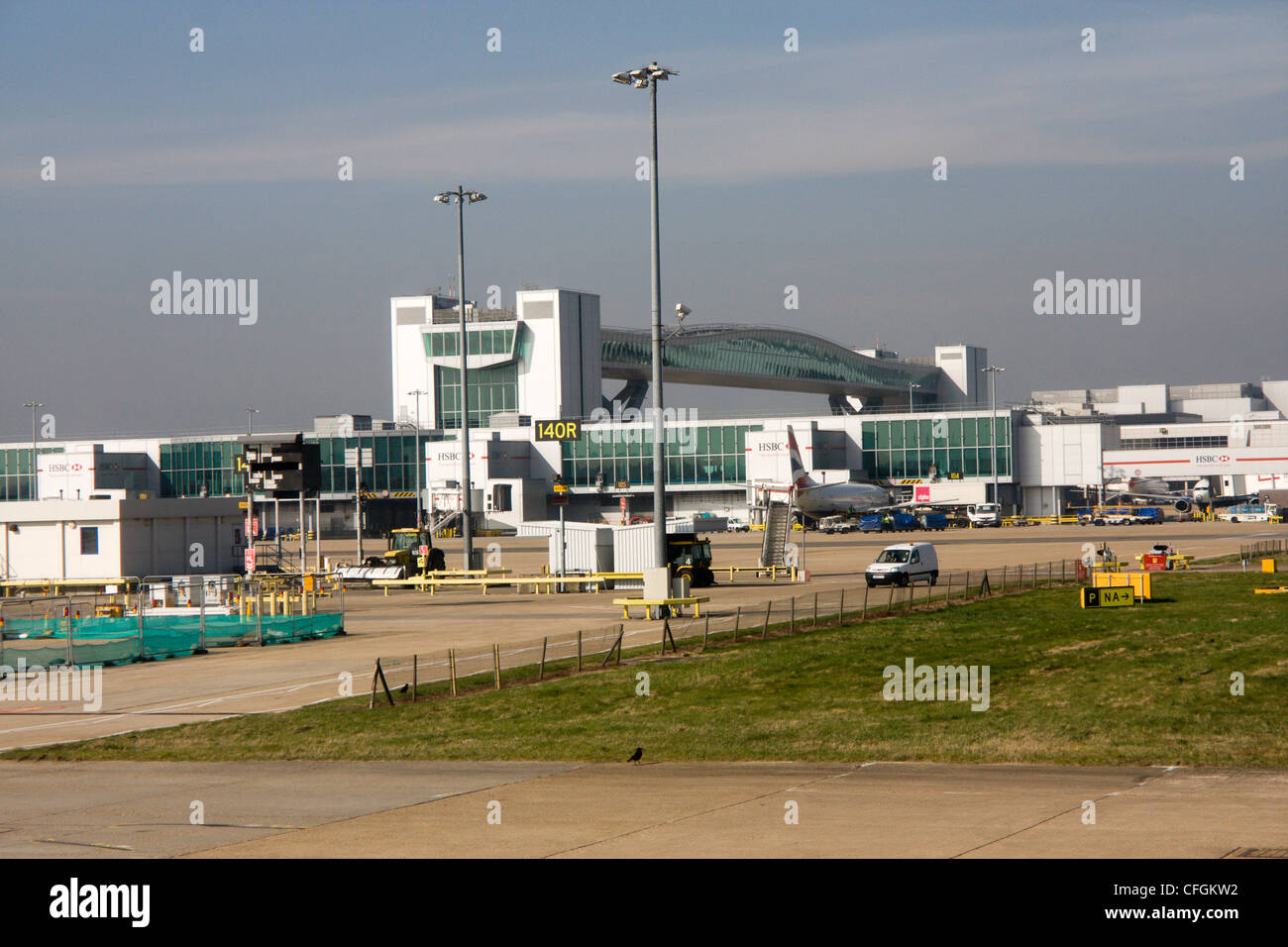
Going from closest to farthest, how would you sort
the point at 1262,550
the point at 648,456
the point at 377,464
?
the point at 1262,550
the point at 648,456
the point at 377,464

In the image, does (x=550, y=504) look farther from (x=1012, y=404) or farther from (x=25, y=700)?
(x=25, y=700)

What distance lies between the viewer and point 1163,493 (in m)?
145

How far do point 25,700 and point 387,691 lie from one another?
36.3ft

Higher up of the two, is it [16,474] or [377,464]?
[377,464]

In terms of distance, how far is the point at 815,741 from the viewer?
847 inches

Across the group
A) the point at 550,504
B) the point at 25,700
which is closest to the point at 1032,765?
the point at 25,700

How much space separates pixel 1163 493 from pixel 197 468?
354 feet

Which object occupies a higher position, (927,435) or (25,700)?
(927,435)

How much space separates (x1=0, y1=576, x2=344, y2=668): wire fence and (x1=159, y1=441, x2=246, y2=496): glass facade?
3467 inches

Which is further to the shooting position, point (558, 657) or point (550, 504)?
point (550, 504)

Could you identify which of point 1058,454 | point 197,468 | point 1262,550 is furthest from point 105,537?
point 1058,454

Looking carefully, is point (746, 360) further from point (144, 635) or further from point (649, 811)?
point (649, 811)

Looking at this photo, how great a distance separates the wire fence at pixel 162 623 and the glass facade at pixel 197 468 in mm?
88058
